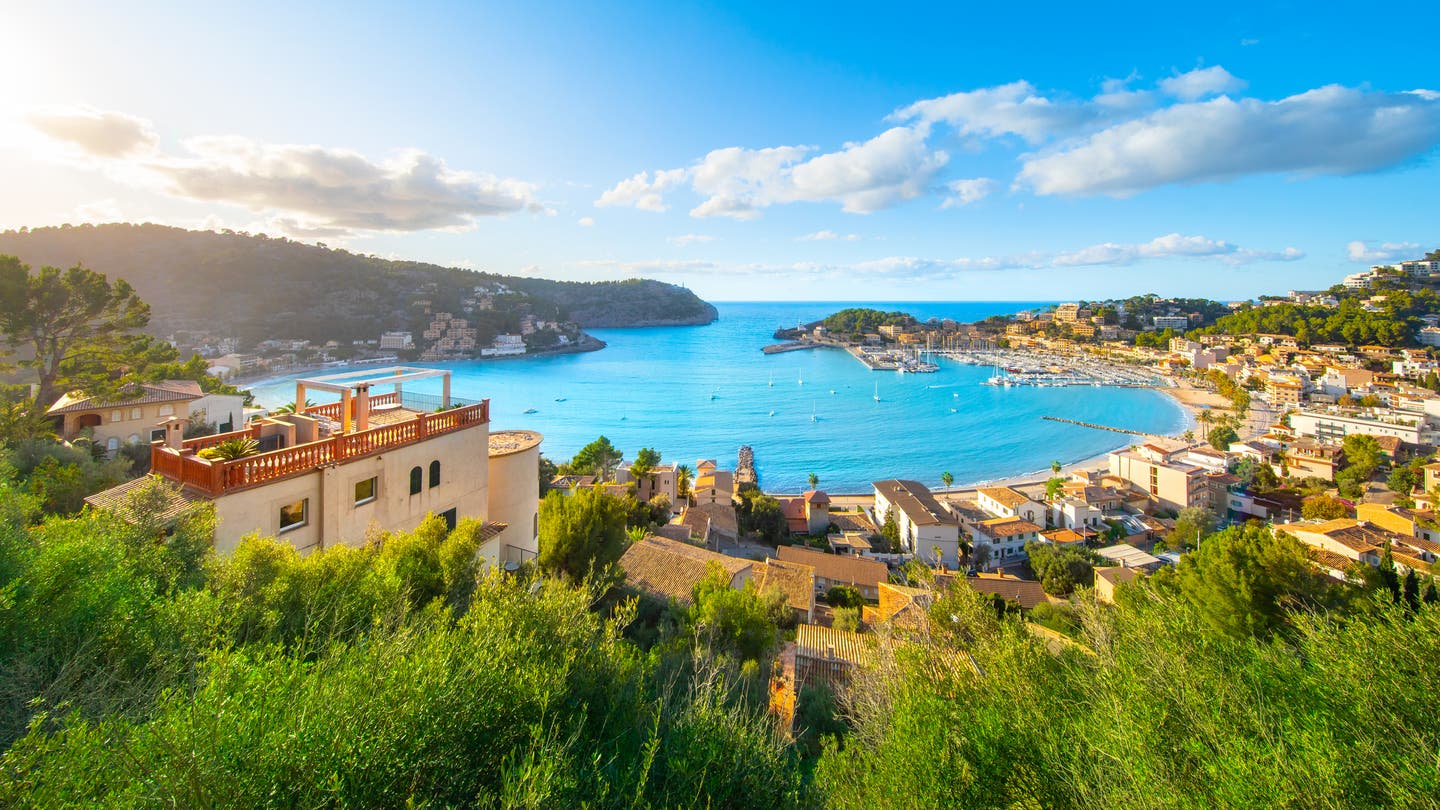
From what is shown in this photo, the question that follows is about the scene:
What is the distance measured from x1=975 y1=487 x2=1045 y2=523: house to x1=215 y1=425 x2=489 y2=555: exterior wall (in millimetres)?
21672

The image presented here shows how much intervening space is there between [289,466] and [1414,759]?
852 centimetres

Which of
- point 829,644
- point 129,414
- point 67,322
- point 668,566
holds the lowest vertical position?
point 829,644

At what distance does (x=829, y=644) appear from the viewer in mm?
9164

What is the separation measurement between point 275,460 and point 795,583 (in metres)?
10.3

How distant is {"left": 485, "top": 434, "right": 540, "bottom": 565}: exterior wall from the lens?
855 centimetres

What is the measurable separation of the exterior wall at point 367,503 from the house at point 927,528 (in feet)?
53.2

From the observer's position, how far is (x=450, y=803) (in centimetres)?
223

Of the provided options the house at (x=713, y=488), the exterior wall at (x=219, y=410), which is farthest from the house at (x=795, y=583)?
the exterior wall at (x=219, y=410)

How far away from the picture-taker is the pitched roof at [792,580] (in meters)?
12.0

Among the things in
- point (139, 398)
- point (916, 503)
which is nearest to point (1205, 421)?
point (916, 503)

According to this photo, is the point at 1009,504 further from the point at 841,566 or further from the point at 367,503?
the point at 367,503

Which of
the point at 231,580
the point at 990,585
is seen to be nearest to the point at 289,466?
the point at 231,580

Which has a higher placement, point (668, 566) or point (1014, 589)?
point (668, 566)

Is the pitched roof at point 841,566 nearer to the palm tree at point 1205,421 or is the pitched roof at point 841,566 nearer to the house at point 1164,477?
the house at point 1164,477
